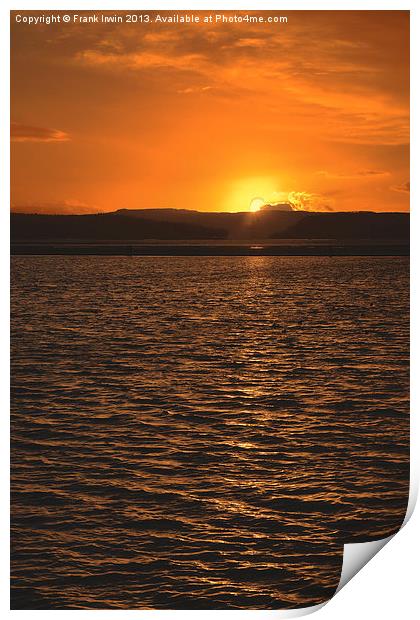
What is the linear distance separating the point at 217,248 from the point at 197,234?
51.9ft

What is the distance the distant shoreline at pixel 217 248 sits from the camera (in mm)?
68188

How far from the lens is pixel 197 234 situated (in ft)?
215

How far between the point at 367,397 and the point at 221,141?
109 ft

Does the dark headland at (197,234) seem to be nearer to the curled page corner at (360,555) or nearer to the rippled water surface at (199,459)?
the rippled water surface at (199,459)

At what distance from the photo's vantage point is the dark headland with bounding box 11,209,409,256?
6562 cm

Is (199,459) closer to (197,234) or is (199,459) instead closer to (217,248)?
(197,234)

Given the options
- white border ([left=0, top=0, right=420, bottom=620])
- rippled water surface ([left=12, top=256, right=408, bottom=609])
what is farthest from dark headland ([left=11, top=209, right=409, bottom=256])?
white border ([left=0, top=0, right=420, bottom=620])

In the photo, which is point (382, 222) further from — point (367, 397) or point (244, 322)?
point (367, 397)

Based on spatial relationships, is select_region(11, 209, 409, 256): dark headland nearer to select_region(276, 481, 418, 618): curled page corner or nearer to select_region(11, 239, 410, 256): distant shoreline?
select_region(11, 239, 410, 256): distant shoreline

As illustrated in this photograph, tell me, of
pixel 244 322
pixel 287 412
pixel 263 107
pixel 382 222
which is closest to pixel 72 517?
pixel 287 412

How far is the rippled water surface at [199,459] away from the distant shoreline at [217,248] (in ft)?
117
